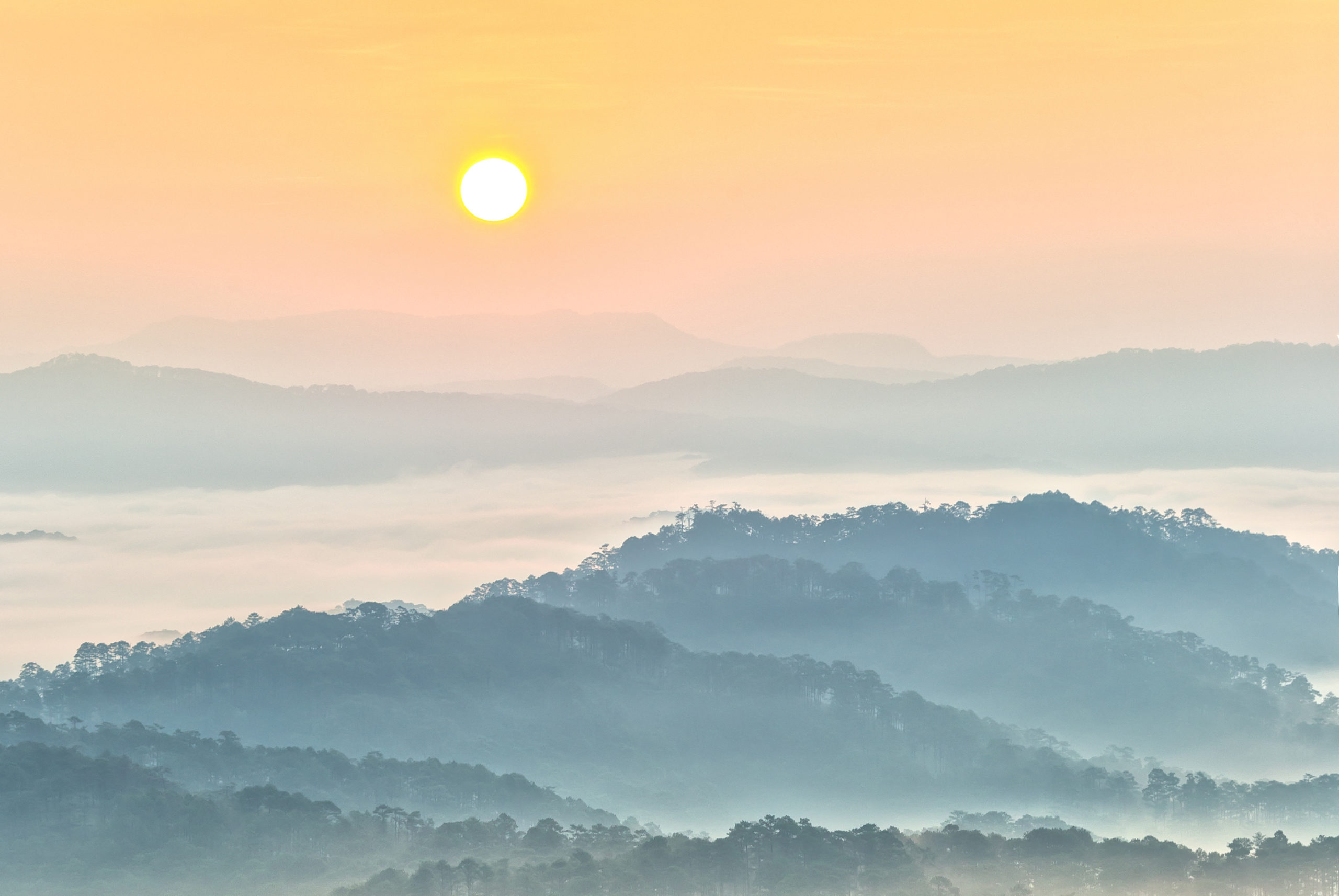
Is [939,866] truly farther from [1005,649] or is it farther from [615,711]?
[1005,649]

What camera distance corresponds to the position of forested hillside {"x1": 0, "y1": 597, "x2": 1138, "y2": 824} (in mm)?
130125

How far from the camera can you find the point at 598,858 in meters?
84.1

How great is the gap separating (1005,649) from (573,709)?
4935 cm

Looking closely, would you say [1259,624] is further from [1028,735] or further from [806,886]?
[806,886]

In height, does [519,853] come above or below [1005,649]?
below

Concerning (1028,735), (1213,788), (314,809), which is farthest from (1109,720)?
(314,809)

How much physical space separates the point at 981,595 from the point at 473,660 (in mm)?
64367

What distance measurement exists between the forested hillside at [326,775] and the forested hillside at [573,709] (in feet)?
69.1

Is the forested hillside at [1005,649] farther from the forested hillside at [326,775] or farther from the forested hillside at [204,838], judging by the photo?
the forested hillside at [204,838]

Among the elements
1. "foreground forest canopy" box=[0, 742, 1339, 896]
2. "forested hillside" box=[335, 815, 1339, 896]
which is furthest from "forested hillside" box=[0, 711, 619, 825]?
"forested hillside" box=[335, 815, 1339, 896]

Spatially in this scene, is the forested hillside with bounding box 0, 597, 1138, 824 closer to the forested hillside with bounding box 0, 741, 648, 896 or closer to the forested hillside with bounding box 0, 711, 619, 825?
the forested hillside with bounding box 0, 711, 619, 825

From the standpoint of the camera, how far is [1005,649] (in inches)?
6284

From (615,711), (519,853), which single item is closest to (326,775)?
(519,853)

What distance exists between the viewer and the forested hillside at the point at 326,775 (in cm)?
10350
